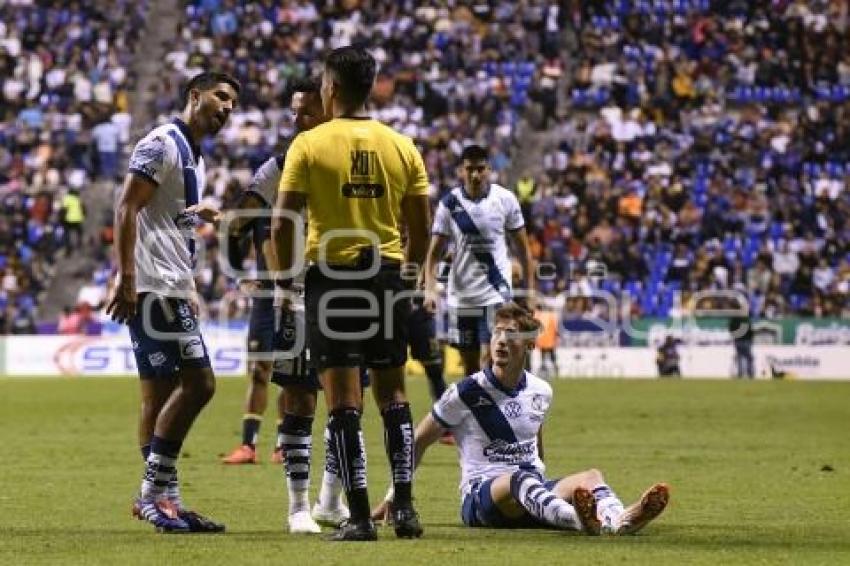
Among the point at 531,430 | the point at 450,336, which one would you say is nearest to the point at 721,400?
the point at 450,336

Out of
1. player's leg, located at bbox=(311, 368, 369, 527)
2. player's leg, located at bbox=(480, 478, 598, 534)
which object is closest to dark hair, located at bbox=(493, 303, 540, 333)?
player's leg, located at bbox=(480, 478, 598, 534)

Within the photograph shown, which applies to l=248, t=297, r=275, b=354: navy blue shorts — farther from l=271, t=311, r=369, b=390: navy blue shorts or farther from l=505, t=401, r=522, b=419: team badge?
l=505, t=401, r=522, b=419: team badge

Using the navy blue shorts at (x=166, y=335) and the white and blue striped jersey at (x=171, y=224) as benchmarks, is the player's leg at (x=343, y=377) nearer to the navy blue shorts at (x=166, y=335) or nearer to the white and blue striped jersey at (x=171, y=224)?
the navy blue shorts at (x=166, y=335)

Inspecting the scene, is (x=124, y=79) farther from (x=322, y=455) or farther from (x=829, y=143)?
(x=322, y=455)

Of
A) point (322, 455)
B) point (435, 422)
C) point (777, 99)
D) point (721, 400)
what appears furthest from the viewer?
point (777, 99)

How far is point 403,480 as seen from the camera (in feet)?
31.3

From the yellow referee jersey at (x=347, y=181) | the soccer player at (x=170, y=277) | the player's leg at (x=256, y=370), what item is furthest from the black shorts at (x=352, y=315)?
the player's leg at (x=256, y=370)

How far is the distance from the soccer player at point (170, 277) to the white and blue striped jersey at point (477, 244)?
642cm

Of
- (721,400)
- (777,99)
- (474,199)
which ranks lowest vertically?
(721,400)

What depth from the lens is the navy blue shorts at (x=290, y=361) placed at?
1064cm

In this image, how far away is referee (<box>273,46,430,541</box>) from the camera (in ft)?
30.8

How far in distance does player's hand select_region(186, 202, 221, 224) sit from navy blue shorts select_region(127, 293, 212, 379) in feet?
1.81

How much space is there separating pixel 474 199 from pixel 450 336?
138cm

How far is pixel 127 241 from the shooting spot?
10.0 metres
